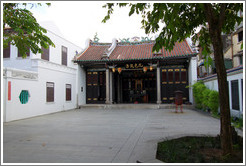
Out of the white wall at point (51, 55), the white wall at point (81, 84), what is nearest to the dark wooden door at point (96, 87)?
the white wall at point (81, 84)

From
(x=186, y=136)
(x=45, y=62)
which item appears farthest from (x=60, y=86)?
(x=186, y=136)

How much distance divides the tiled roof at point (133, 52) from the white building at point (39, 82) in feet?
5.25

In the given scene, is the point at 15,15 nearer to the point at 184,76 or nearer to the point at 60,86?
the point at 60,86

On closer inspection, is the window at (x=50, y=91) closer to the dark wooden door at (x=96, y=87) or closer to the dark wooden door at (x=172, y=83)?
the dark wooden door at (x=96, y=87)

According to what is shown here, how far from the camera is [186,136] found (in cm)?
474

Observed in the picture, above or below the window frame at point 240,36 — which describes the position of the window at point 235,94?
below

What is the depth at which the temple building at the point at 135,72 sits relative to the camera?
1467 cm

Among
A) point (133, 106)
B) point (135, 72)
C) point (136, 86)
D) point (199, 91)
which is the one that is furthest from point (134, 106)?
point (199, 91)

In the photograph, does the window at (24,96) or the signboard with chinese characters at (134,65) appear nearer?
the window at (24,96)

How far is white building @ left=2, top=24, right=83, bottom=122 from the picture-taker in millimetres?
9430

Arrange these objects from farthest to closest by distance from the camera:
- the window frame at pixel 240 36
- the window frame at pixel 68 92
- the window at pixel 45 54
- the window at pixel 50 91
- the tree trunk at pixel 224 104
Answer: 1. the window frame at pixel 240 36
2. the window frame at pixel 68 92
3. the window at pixel 45 54
4. the window at pixel 50 91
5. the tree trunk at pixel 224 104

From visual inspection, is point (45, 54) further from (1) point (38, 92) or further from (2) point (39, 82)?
(1) point (38, 92)

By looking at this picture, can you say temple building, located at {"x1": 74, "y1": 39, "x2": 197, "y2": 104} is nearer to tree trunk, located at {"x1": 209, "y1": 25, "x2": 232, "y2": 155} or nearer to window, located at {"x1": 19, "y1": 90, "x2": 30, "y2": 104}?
window, located at {"x1": 19, "y1": 90, "x2": 30, "y2": 104}

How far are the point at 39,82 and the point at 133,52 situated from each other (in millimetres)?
7745
